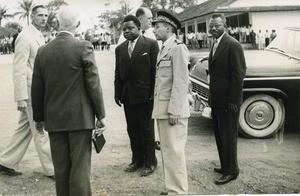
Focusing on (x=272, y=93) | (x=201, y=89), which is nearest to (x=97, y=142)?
(x=201, y=89)

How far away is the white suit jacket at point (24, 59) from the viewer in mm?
4020

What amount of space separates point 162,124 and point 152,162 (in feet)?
2.50

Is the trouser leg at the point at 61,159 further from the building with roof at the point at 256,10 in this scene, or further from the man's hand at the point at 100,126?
the building with roof at the point at 256,10

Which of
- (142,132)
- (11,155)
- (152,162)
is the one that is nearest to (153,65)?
(142,132)

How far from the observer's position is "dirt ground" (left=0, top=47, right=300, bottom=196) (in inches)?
151

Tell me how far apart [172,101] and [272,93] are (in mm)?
2145

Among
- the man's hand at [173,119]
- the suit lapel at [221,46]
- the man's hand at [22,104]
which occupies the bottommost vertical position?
the man's hand at [173,119]

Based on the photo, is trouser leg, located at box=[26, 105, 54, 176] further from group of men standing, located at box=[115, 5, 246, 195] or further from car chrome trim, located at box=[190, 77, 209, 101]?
car chrome trim, located at box=[190, 77, 209, 101]

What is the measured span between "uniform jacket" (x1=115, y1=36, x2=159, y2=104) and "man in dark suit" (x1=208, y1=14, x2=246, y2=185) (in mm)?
628

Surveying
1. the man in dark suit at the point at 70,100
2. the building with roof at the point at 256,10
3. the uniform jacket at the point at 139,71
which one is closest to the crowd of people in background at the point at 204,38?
the building with roof at the point at 256,10

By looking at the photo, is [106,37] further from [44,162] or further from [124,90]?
[44,162]

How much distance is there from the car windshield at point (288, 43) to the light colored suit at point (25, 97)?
9.86 feet

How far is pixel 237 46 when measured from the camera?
391 cm

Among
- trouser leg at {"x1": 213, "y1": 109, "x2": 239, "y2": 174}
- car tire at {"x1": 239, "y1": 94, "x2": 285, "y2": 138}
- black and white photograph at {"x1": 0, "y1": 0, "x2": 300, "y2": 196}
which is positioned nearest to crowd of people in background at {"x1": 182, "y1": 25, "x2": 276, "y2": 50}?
black and white photograph at {"x1": 0, "y1": 0, "x2": 300, "y2": 196}
